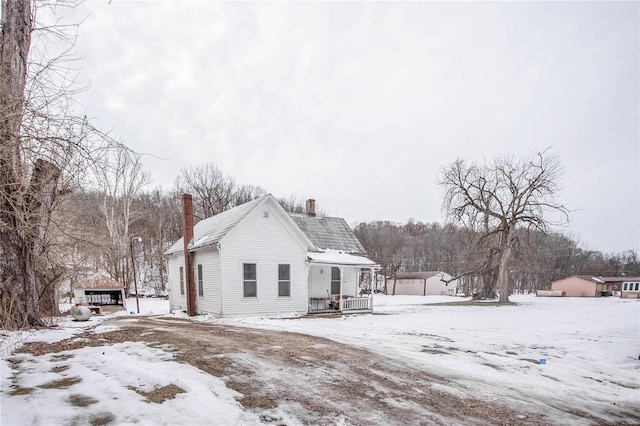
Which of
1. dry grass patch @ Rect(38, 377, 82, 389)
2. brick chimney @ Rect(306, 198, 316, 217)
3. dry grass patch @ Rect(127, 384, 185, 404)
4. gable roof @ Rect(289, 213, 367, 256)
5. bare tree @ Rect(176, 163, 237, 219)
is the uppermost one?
bare tree @ Rect(176, 163, 237, 219)

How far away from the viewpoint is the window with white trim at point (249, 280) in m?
15.0

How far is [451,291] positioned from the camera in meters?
54.8

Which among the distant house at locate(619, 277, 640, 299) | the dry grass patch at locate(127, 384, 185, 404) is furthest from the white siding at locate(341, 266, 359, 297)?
the distant house at locate(619, 277, 640, 299)

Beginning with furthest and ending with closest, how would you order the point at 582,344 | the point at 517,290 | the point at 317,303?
the point at 517,290
the point at 317,303
the point at 582,344

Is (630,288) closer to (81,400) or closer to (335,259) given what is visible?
(335,259)

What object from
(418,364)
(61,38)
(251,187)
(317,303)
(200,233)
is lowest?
(317,303)

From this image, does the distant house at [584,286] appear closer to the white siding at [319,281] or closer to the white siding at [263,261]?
the white siding at [319,281]

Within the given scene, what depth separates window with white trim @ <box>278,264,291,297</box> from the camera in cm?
1593

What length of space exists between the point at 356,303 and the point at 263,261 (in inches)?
243

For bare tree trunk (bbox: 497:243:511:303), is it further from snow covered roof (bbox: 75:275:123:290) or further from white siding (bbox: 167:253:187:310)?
snow covered roof (bbox: 75:275:123:290)

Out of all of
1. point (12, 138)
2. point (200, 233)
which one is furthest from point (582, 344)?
point (200, 233)

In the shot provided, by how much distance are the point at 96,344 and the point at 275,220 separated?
1001 centimetres

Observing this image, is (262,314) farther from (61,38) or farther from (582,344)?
(61,38)

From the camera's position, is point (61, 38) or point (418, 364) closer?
point (61, 38)
